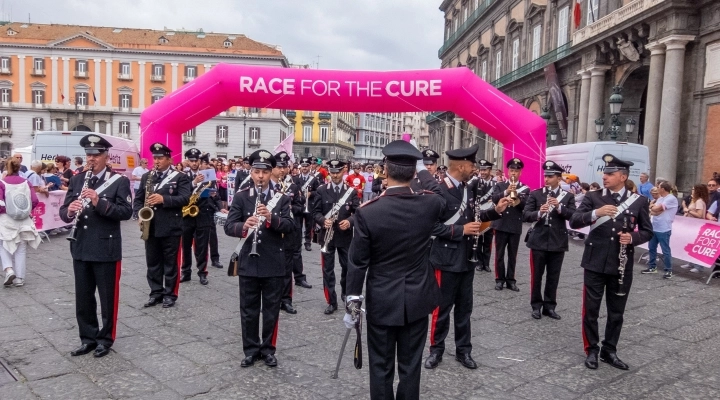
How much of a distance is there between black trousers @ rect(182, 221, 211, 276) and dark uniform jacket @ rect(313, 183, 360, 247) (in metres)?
2.15

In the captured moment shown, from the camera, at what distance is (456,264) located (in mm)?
5422

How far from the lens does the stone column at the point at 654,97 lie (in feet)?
59.1

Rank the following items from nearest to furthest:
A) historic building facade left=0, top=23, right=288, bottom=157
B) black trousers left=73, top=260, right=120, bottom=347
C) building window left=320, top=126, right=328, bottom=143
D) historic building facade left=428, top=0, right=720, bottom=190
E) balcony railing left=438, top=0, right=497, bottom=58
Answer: black trousers left=73, top=260, right=120, bottom=347
historic building facade left=428, top=0, right=720, bottom=190
balcony railing left=438, top=0, right=497, bottom=58
historic building facade left=0, top=23, right=288, bottom=157
building window left=320, top=126, right=328, bottom=143

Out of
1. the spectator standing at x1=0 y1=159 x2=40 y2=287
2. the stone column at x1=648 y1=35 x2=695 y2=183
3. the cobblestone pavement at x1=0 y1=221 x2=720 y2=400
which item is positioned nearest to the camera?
the cobblestone pavement at x1=0 y1=221 x2=720 y2=400

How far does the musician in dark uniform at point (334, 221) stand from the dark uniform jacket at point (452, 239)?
196cm

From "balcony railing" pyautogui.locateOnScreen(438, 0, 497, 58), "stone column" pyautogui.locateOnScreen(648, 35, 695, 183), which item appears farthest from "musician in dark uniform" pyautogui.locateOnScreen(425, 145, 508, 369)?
"balcony railing" pyautogui.locateOnScreen(438, 0, 497, 58)

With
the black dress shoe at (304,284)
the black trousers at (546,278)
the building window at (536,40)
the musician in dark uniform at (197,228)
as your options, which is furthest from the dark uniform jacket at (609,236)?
the building window at (536,40)

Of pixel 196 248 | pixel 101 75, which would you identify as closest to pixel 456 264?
pixel 196 248

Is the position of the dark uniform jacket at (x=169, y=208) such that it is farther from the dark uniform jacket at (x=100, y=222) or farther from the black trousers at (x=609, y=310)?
the black trousers at (x=609, y=310)

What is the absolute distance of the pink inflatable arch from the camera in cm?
1101

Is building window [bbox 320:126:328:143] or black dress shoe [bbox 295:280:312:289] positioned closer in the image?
black dress shoe [bbox 295:280:312:289]

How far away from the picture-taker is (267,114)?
64812 mm

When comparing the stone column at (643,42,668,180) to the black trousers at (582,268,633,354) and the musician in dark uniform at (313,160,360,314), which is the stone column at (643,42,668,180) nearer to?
the musician in dark uniform at (313,160,360,314)

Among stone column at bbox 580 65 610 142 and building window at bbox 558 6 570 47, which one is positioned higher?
building window at bbox 558 6 570 47
